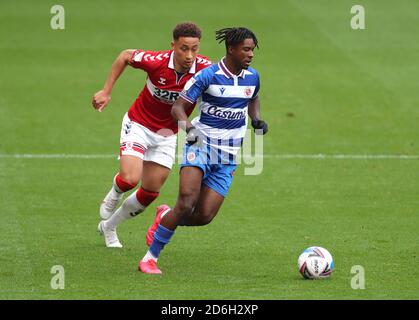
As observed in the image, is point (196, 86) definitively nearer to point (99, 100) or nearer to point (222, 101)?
point (222, 101)

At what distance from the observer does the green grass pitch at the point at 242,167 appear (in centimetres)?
1120

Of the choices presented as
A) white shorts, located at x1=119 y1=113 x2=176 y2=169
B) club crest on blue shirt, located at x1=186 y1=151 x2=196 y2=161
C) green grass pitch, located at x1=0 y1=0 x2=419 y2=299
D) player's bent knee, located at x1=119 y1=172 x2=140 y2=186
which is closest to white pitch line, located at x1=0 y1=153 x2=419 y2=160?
green grass pitch, located at x1=0 y1=0 x2=419 y2=299

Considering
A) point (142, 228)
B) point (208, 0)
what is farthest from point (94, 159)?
point (208, 0)

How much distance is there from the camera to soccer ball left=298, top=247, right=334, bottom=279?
1087cm

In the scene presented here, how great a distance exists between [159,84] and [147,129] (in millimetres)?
630

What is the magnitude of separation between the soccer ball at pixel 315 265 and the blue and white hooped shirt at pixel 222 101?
149 centimetres

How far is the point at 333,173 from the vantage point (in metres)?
18.0

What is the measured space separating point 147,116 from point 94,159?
6475mm

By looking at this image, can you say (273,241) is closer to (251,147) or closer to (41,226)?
(41,226)

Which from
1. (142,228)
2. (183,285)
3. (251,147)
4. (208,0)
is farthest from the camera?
(208,0)

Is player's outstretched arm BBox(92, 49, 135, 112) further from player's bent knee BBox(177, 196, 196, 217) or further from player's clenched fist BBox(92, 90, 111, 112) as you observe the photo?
player's bent knee BBox(177, 196, 196, 217)
